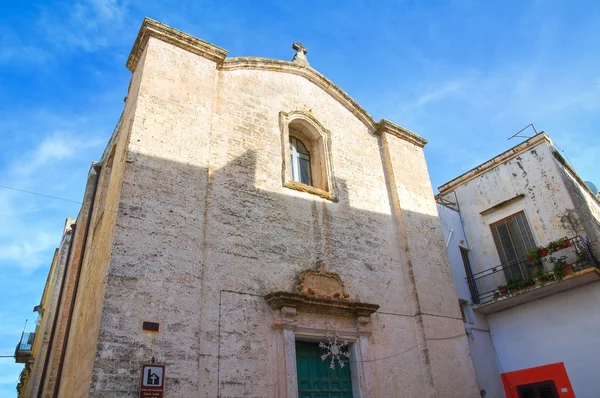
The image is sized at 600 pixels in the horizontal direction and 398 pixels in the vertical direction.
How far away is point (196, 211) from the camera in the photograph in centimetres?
661

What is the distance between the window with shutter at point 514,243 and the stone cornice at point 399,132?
3477mm

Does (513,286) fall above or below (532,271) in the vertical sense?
below

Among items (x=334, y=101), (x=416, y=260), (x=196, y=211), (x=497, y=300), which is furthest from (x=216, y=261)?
(x=497, y=300)

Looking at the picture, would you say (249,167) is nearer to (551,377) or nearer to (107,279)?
(107,279)

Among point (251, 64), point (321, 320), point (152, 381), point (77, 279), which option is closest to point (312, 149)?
point (251, 64)

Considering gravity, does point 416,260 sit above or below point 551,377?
above

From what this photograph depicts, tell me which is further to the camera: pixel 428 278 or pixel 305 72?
pixel 305 72

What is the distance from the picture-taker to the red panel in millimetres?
9789

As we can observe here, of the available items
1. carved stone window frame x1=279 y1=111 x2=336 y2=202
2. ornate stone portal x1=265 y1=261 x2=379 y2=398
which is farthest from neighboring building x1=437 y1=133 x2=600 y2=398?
carved stone window frame x1=279 y1=111 x2=336 y2=202

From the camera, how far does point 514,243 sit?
12.0 m

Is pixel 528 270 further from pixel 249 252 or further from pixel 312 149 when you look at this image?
pixel 249 252

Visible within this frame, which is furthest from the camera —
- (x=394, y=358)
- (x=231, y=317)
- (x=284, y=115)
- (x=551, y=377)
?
(x=551, y=377)

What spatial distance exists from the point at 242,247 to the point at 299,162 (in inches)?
107

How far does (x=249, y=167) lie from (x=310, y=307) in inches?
97.4
